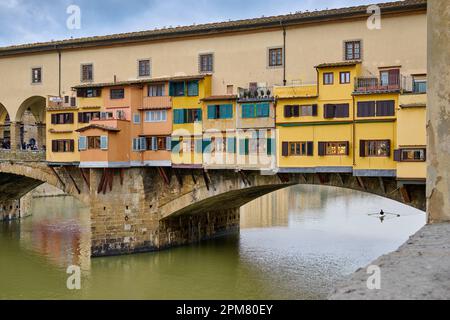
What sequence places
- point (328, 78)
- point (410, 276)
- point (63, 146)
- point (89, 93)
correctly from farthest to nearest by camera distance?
1. point (63, 146)
2. point (89, 93)
3. point (328, 78)
4. point (410, 276)

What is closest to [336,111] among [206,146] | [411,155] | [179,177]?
[411,155]

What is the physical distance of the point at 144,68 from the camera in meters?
26.8

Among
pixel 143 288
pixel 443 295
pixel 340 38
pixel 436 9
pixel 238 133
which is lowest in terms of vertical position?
pixel 143 288

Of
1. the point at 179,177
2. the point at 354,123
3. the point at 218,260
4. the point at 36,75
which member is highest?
the point at 36,75

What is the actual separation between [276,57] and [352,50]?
351cm

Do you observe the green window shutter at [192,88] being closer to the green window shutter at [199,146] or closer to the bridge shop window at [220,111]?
the bridge shop window at [220,111]

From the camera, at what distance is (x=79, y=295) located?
19406 mm

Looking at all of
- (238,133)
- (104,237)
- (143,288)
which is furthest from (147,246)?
(238,133)

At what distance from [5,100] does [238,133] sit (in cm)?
1594

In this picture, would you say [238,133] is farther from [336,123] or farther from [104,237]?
[104,237]

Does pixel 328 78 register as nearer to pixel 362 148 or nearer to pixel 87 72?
pixel 362 148

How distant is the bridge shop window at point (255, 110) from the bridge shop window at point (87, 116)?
8.06 metres

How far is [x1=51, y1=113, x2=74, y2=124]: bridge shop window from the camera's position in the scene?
2750 centimetres

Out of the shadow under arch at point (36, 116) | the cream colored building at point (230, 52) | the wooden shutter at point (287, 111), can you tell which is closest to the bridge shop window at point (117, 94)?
the cream colored building at point (230, 52)
